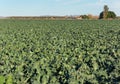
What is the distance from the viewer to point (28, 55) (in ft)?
30.3

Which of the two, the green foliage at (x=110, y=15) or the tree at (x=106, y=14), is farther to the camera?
the green foliage at (x=110, y=15)

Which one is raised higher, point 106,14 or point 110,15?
point 106,14

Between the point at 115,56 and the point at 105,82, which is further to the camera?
the point at 115,56

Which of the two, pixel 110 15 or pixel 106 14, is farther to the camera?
pixel 110 15

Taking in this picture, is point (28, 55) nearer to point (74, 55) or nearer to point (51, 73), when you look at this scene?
point (74, 55)

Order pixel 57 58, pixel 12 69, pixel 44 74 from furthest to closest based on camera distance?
pixel 57 58 → pixel 12 69 → pixel 44 74

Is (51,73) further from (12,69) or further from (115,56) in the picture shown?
(115,56)

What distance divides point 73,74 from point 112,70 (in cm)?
106

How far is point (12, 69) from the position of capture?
7770mm

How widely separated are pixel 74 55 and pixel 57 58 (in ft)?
2.23

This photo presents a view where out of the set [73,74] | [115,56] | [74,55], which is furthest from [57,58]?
[73,74]

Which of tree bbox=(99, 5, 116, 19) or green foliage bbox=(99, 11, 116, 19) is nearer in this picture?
tree bbox=(99, 5, 116, 19)

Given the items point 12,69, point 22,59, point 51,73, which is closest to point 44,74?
point 51,73

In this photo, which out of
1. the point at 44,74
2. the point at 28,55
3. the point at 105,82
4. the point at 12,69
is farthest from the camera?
the point at 28,55
